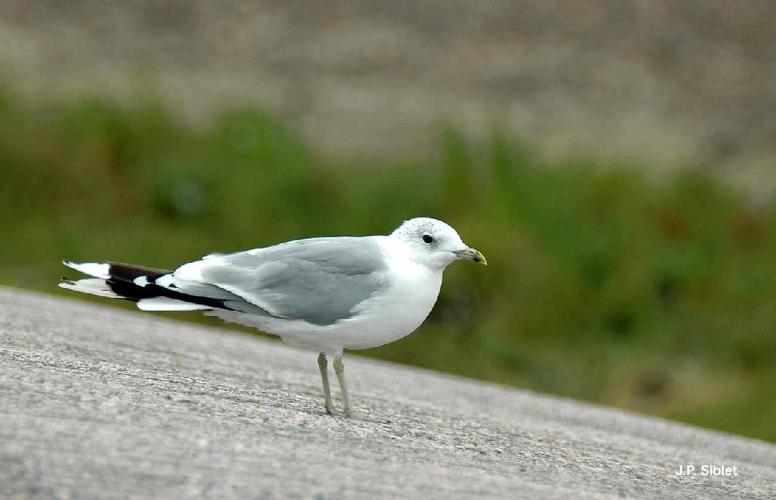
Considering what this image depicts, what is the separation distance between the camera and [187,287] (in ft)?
13.2

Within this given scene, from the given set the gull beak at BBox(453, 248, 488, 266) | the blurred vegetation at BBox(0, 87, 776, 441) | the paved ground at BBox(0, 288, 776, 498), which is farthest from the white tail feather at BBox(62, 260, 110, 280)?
the blurred vegetation at BBox(0, 87, 776, 441)

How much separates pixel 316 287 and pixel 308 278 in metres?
0.04

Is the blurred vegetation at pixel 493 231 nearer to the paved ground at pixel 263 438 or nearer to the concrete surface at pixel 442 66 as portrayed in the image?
the concrete surface at pixel 442 66

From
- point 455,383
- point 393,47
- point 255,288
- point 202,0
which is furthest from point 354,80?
point 255,288

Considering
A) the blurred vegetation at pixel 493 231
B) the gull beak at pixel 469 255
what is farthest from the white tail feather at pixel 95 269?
the blurred vegetation at pixel 493 231

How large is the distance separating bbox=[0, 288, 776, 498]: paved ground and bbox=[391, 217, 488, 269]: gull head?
0.56m

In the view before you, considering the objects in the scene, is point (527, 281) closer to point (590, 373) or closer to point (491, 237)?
point (491, 237)

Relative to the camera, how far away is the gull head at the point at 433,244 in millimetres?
4113

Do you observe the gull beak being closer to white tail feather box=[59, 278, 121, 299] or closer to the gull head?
the gull head

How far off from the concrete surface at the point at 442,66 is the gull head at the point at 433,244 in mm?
12718

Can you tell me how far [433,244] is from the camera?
13.6 ft

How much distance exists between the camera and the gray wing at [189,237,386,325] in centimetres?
403

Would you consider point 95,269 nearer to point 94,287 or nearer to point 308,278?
point 94,287

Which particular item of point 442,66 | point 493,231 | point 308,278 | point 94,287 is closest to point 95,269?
point 94,287
